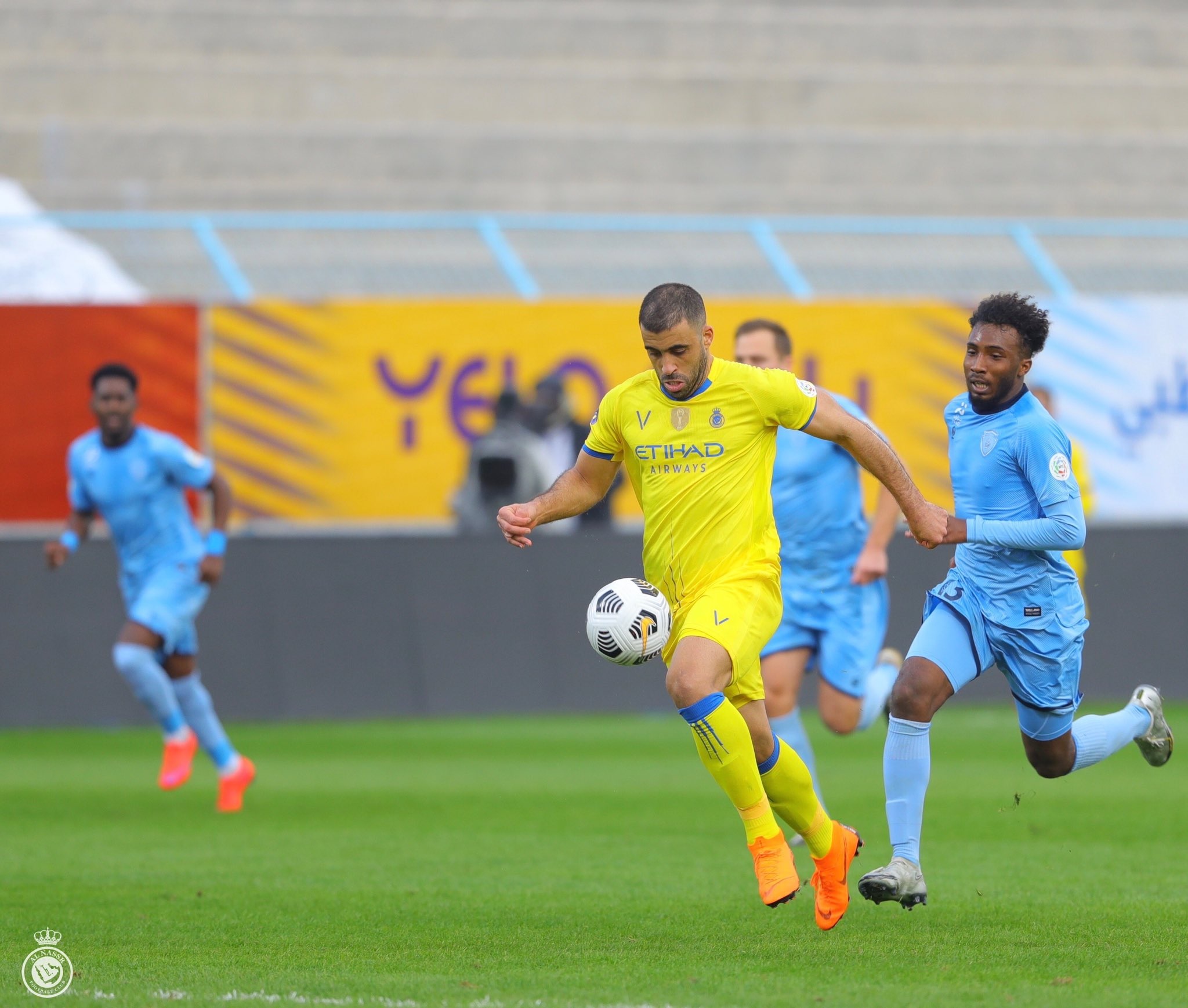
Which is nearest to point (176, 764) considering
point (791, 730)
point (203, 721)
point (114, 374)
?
point (203, 721)

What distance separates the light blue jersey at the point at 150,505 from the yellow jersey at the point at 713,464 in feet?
18.4

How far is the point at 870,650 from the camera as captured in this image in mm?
9844

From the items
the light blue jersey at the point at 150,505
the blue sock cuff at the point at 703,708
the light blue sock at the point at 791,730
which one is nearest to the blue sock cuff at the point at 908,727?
the blue sock cuff at the point at 703,708

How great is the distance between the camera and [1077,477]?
799 centimetres

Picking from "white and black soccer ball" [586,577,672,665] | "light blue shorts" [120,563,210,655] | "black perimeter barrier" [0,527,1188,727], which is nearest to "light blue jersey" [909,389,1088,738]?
"white and black soccer ball" [586,577,672,665]

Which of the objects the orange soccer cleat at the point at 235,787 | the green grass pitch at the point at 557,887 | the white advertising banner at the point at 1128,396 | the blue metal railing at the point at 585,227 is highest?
the blue metal railing at the point at 585,227

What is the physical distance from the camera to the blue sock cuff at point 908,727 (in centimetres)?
730

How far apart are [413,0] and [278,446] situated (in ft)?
28.9

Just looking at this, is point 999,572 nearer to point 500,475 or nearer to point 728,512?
point 728,512

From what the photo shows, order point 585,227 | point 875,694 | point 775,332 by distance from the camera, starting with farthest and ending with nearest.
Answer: point 585,227 → point 875,694 → point 775,332

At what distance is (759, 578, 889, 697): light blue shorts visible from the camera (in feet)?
32.0

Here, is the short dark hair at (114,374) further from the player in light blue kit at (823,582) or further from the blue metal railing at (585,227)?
the blue metal railing at (585,227)

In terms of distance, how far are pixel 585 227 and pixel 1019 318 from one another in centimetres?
1395

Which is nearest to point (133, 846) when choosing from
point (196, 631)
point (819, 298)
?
point (196, 631)
